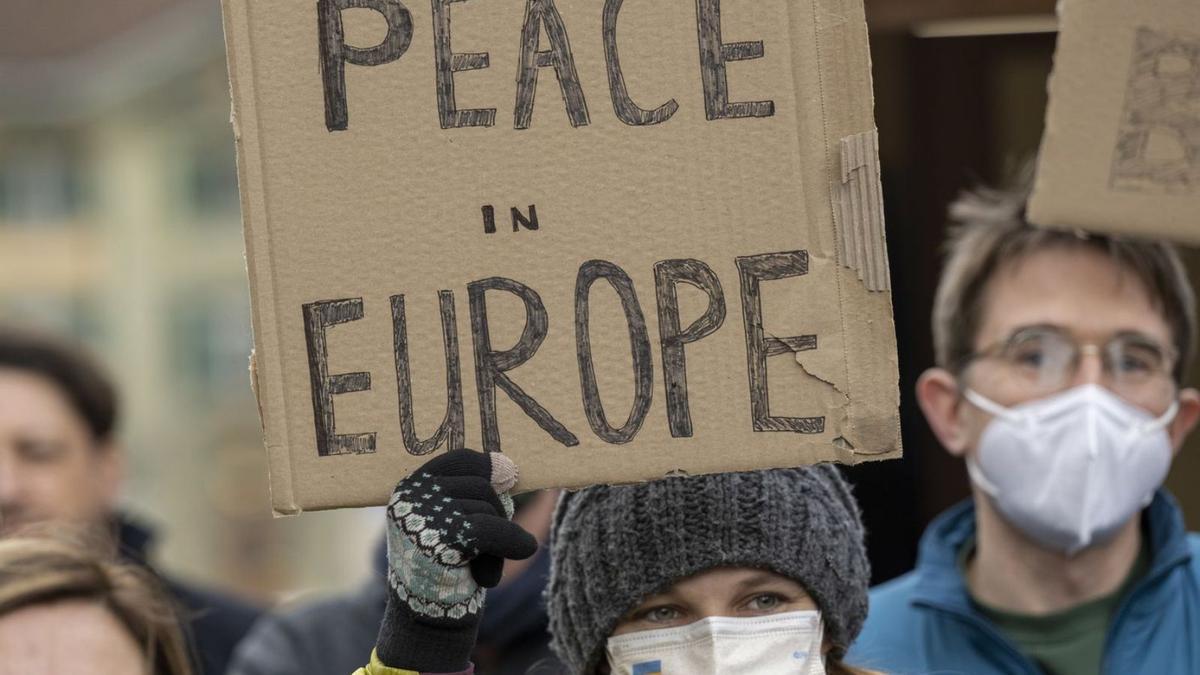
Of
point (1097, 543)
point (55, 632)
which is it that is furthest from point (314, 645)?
point (1097, 543)

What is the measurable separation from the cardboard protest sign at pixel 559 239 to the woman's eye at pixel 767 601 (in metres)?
0.38

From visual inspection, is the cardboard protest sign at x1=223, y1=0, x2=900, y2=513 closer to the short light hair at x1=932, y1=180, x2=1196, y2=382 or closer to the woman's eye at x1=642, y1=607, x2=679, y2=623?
the woman's eye at x1=642, y1=607, x2=679, y2=623

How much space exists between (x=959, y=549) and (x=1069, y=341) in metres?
0.55

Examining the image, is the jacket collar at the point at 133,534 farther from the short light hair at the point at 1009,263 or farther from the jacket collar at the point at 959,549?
the short light hair at the point at 1009,263

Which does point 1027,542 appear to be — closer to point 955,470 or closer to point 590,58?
point 590,58

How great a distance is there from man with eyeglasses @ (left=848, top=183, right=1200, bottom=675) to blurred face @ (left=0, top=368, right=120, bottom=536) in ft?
6.45

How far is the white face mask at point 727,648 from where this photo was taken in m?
2.52

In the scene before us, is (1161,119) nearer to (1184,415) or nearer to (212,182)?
(1184,415)

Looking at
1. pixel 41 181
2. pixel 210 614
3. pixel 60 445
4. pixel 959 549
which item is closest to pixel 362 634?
pixel 210 614

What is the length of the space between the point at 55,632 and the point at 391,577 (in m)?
0.69

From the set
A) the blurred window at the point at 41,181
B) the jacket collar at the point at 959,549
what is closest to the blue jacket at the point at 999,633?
the jacket collar at the point at 959,549

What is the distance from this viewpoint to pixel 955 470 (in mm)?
5434

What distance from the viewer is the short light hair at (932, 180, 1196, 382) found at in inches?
134

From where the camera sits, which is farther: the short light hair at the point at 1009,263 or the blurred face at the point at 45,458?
the blurred face at the point at 45,458
